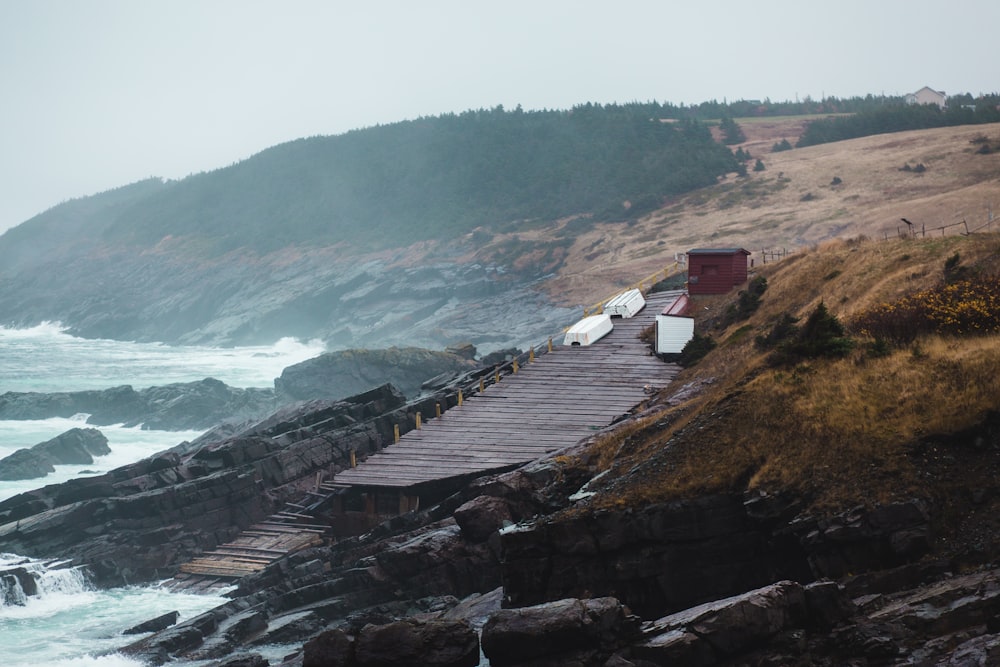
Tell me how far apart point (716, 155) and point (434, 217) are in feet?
127

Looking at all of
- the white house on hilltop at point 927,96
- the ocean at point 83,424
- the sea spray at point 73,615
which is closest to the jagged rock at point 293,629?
the ocean at point 83,424

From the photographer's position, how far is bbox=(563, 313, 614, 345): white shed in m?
39.8

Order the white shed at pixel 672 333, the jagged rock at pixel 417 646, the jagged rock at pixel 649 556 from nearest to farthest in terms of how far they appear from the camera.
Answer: the jagged rock at pixel 417 646, the jagged rock at pixel 649 556, the white shed at pixel 672 333

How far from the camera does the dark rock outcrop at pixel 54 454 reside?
53.0 m

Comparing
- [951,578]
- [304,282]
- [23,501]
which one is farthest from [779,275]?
[304,282]

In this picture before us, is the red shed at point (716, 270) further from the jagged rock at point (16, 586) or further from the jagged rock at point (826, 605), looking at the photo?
the jagged rock at point (826, 605)

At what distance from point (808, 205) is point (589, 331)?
50.4 meters

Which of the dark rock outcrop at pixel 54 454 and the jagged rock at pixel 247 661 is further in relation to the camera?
the dark rock outcrop at pixel 54 454

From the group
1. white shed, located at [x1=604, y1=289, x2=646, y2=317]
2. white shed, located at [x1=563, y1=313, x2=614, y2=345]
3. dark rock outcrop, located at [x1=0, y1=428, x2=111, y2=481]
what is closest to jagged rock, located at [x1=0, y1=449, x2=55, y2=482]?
dark rock outcrop, located at [x1=0, y1=428, x2=111, y2=481]

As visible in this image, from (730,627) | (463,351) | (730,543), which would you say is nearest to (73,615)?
(730,543)

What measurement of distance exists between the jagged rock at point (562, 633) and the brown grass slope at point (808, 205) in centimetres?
5416

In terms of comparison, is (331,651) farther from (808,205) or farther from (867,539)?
(808,205)

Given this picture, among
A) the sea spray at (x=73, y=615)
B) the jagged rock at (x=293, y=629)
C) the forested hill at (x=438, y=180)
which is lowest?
the sea spray at (x=73, y=615)

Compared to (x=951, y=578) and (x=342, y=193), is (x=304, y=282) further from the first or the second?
(x=951, y=578)
